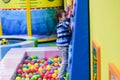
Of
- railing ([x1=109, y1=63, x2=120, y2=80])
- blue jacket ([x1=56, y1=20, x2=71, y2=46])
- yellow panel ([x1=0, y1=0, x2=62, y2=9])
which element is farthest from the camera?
yellow panel ([x1=0, y1=0, x2=62, y2=9])

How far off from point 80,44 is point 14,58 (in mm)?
1523

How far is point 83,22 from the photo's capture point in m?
2.10

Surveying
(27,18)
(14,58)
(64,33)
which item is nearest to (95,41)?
(64,33)

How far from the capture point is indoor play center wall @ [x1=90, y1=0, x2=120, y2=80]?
1.15 meters

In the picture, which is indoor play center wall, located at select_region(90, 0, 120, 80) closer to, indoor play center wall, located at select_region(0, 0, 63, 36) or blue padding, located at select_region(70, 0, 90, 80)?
blue padding, located at select_region(70, 0, 90, 80)

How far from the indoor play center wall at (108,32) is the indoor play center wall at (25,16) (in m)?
4.78

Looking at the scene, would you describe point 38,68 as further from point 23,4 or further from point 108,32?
point 23,4

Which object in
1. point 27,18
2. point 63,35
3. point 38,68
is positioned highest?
point 63,35

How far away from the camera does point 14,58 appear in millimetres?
3439

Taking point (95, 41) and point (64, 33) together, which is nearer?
point (95, 41)

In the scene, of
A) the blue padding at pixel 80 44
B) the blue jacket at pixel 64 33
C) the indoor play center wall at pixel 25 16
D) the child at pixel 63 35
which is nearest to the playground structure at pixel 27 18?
the indoor play center wall at pixel 25 16

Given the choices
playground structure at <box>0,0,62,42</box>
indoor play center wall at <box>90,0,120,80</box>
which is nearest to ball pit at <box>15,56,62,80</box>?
indoor play center wall at <box>90,0,120,80</box>

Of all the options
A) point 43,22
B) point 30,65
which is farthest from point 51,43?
point 30,65

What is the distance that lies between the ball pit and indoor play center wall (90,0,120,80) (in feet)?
5.25
